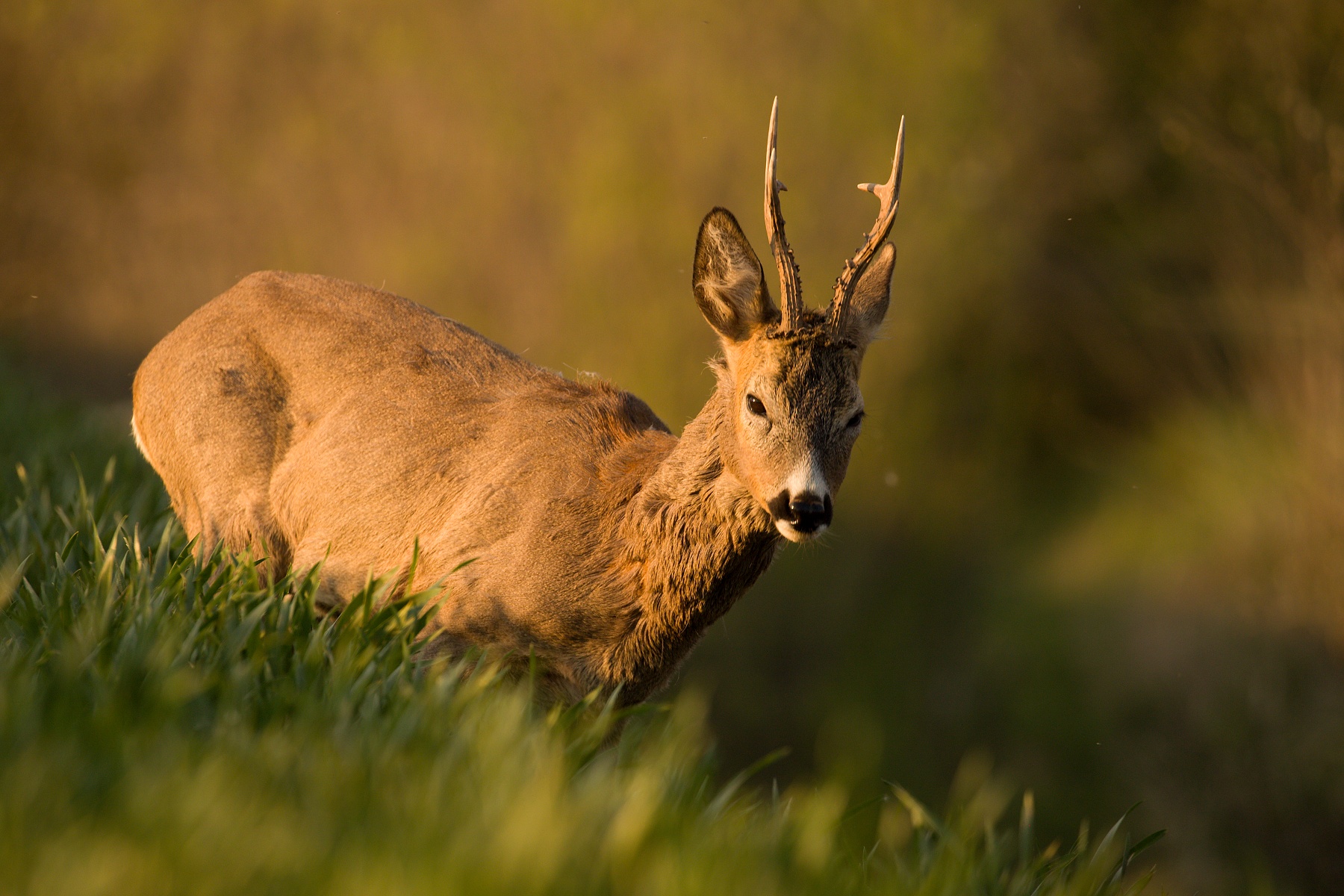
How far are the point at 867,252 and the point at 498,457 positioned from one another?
1500 mm

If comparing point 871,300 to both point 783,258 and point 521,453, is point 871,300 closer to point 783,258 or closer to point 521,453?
point 783,258

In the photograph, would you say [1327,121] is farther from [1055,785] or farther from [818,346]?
[818,346]

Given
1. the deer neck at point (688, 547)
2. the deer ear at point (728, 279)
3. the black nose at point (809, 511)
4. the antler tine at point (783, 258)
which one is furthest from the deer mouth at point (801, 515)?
the deer ear at point (728, 279)

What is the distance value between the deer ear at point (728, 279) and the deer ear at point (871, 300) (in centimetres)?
31

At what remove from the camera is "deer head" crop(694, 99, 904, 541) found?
12.8 feet

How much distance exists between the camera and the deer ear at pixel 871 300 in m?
4.43

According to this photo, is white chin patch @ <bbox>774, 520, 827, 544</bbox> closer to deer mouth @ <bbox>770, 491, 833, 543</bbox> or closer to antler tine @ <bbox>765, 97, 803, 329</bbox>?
deer mouth @ <bbox>770, 491, 833, 543</bbox>

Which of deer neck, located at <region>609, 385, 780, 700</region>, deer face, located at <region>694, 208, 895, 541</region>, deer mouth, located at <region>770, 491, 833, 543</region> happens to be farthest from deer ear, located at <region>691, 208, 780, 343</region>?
deer mouth, located at <region>770, 491, 833, 543</region>

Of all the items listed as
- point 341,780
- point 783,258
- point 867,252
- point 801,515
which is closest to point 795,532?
point 801,515

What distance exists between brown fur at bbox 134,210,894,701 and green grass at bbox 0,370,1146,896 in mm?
277

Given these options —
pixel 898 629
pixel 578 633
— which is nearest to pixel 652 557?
pixel 578 633

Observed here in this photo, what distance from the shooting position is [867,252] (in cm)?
426

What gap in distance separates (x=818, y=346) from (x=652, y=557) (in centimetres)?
91

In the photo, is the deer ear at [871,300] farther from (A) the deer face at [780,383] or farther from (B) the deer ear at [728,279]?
(B) the deer ear at [728,279]
